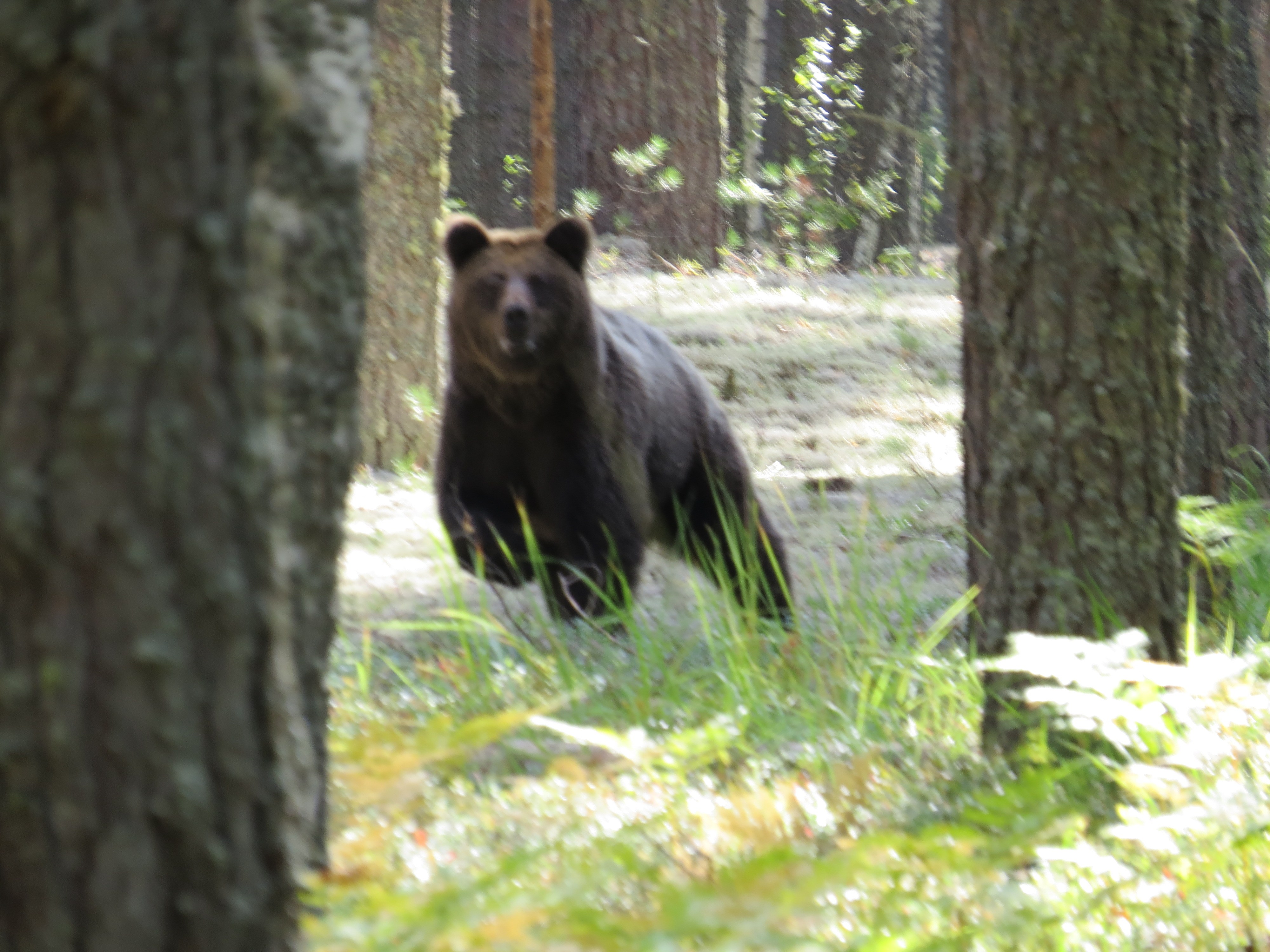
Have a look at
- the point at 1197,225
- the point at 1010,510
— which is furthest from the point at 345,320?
the point at 1197,225

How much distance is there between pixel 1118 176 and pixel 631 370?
3208 mm

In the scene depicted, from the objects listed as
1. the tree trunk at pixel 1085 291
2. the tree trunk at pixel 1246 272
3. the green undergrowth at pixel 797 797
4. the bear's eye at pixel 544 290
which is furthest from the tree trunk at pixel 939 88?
the green undergrowth at pixel 797 797

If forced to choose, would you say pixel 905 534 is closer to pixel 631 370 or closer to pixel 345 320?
pixel 631 370

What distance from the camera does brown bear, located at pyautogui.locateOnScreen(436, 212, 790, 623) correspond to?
231 inches

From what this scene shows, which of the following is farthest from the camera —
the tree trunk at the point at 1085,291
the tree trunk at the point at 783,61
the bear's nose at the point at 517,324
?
the tree trunk at the point at 783,61

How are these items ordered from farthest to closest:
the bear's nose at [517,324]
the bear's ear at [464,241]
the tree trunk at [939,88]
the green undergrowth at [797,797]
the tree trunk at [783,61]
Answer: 1. the tree trunk at [939,88]
2. the tree trunk at [783,61]
3. the bear's ear at [464,241]
4. the bear's nose at [517,324]
5. the green undergrowth at [797,797]

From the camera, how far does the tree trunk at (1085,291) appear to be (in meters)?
3.29

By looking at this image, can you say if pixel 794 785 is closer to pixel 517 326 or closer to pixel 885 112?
pixel 517 326

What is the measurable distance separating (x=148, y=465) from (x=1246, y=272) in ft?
18.7

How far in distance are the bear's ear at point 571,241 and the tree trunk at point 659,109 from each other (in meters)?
8.19

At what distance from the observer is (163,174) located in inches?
57.7

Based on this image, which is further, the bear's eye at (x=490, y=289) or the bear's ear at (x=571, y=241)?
the bear's ear at (x=571, y=241)

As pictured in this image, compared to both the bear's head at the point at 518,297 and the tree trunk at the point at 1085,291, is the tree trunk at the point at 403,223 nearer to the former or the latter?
the bear's head at the point at 518,297

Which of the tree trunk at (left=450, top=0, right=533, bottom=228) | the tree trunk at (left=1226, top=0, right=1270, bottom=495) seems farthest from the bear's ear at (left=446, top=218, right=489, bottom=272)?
the tree trunk at (left=450, top=0, right=533, bottom=228)
